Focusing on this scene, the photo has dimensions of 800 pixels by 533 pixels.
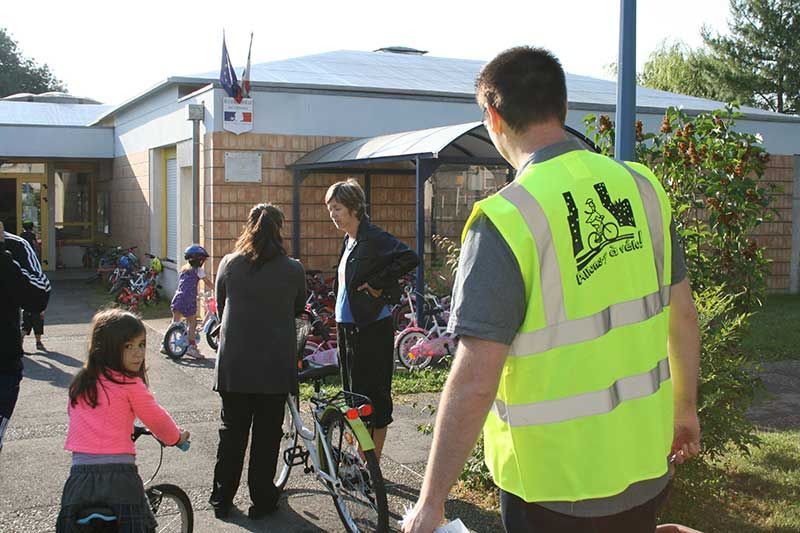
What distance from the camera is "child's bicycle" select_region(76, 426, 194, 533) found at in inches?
148

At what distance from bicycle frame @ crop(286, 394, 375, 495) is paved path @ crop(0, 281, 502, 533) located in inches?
13.6

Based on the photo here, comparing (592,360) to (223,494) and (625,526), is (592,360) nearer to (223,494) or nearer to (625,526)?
(625,526)

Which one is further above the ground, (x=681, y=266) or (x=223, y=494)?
(x=681, y=266)

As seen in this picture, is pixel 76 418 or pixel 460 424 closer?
pixel 460 424

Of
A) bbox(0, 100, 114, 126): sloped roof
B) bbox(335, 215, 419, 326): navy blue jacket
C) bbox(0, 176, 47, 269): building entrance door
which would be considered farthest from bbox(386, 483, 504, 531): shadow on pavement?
bbox(0, 100, 114, 126): sloped roof

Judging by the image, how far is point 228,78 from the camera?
13492 mm

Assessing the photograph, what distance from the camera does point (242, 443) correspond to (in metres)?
5.50

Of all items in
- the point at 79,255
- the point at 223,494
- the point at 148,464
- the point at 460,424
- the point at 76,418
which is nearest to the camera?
the point at 460,424

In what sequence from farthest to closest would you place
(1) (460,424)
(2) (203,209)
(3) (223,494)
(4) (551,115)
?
(2) (203,209), (3) (223,494), (4) (551,115), (1) (460,424)

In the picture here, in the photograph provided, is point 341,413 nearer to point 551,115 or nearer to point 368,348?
point 368,348

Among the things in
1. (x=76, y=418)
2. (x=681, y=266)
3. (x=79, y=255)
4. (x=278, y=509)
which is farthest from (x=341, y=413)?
(x=79, y=255)

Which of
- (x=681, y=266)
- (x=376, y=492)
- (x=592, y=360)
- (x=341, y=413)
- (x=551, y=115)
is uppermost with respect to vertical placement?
(x=551, y=115)

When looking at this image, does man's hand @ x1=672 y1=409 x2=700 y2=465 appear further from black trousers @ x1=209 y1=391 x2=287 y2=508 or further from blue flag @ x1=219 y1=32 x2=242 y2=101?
blue flag @ x1=219 y1=32 x2=242 y2=101

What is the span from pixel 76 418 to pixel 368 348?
229 cm
